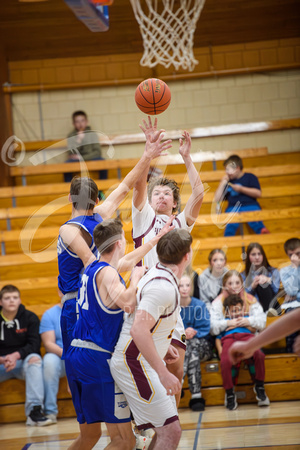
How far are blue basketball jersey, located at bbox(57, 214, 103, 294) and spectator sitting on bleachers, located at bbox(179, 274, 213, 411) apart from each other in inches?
77.6

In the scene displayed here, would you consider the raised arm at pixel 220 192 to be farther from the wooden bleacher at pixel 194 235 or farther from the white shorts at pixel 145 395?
the white shorts at pixel 145 395

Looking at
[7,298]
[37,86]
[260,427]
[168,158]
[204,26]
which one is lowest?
[260,427]

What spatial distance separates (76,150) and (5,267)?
127 inches

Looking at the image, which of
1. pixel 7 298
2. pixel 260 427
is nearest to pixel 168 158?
pixel 7 298

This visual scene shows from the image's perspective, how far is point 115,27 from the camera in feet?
35.3

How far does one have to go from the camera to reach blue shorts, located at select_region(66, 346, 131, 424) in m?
3.47

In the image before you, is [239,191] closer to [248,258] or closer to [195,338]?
[248,258]

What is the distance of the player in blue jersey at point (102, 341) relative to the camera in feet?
11.4

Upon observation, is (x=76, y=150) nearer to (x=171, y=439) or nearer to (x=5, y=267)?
(x=5, y=267)

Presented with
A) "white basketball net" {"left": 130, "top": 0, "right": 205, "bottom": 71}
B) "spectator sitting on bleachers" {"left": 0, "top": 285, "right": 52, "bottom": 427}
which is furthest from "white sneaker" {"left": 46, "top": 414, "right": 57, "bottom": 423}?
"white basketball net" {"left": 130, "top": 0, "right": 205, "bottom": 71}

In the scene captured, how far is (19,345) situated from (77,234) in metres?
2.68

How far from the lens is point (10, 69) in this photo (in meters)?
11.0

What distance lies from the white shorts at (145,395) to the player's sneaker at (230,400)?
2450 mm

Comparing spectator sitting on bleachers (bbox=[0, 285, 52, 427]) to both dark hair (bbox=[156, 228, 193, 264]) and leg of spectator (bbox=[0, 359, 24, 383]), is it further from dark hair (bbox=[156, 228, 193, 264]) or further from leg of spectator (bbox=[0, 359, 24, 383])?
dark hair (bbox=[156, 228, 193, 264])
